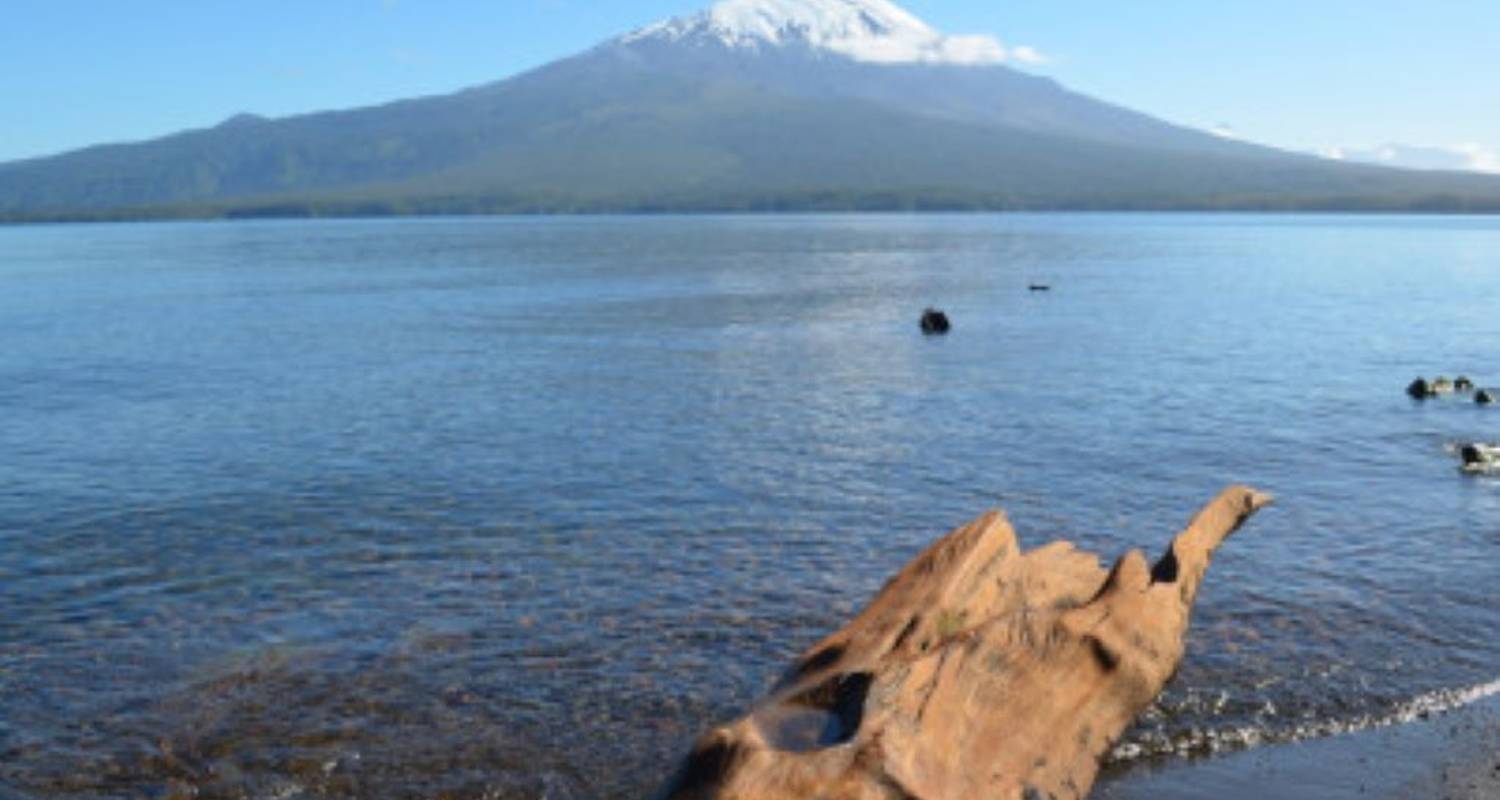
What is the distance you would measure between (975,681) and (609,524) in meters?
15.3

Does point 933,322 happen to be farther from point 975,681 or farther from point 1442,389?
point 975,681

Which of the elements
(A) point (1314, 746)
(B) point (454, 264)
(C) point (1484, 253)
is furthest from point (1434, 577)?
(C) point (1484, 253)

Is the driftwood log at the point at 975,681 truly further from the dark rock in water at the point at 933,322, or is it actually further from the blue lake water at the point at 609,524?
the dark rock in water at the point at 933,322

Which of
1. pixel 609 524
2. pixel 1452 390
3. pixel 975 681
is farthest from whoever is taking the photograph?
pixel 1452 390

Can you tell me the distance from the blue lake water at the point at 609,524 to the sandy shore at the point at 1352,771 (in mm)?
506

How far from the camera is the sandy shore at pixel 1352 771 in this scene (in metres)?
13.4

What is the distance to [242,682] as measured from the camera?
17156mm

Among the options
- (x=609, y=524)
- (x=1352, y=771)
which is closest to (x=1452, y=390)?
(x=609, y=524)

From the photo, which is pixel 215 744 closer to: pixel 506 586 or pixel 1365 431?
pixel 506 586

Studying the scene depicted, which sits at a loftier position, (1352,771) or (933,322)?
(933,322)

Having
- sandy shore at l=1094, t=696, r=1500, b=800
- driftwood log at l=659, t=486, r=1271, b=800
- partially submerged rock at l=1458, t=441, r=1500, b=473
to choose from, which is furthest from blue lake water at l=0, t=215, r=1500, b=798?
driftwood log at l=659, t=486, r=1271, b=800

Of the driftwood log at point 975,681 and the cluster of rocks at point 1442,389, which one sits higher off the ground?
the driftwood log at point 975,681

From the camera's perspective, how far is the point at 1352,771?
13.9m

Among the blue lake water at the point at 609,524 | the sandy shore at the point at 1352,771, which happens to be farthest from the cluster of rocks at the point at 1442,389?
the sandy shore at the point at 1352,771
